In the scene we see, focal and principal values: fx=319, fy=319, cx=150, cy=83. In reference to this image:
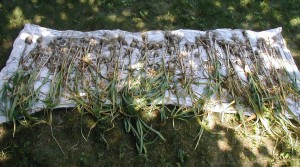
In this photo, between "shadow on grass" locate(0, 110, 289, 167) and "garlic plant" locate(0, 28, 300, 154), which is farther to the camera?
"garlic plant" locate(0, 28, 300, 154)

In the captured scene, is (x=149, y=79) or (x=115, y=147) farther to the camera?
(x=149, y=79)

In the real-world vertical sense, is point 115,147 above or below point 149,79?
below

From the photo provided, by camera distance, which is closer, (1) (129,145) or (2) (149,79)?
(1) (129,145)

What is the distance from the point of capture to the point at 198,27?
4285 mm

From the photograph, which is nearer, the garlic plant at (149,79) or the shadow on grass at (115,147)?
the shadow on grass at (115,147)

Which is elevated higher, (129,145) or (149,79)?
(149,79)

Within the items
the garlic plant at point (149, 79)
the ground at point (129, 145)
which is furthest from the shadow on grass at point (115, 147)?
the garlic plant at point (149, 79)

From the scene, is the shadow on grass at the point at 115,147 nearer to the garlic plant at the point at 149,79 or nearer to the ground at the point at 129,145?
the ground at the point at 129,145

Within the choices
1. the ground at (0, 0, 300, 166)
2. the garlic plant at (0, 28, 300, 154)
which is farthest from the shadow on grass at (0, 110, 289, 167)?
the garlic plant at (0, 28, 300, 154)

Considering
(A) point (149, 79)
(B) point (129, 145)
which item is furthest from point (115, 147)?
(A) point (149, 79)

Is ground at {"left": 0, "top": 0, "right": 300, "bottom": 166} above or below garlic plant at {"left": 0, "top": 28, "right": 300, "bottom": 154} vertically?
below

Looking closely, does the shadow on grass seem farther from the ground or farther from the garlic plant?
the garlic plant

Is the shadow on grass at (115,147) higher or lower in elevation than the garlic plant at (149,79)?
lower

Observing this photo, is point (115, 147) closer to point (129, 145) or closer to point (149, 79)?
point (129, 145)
